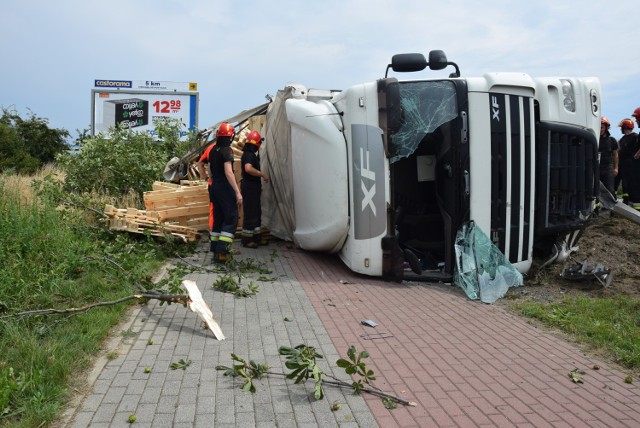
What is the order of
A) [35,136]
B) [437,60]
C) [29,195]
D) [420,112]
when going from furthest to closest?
1. [35,136]
2. [29,195]
3. [437,60]
4. [420,112]

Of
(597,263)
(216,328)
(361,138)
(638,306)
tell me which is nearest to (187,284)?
(216,328)

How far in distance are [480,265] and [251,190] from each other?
4166mm

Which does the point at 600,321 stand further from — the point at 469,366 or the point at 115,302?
the point at 115,302

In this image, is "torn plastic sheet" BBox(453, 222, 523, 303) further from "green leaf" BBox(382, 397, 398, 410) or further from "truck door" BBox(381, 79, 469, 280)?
"green leaf" BBox(382, 397, 398, 410)

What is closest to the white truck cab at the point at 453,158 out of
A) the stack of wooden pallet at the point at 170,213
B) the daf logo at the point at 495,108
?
the daf logo at the point at 495,108

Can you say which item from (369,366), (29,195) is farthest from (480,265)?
(29,195)

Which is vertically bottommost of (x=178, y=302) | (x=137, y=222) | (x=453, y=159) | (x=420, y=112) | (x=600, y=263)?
(x=178, y=302)

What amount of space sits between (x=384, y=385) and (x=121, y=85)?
2226 cm

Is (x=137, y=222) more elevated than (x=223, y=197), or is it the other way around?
(x=223, y=197)

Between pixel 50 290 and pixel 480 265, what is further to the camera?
pixel 480 265

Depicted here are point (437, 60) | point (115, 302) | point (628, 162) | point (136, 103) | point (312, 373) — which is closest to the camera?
point (312, 373)

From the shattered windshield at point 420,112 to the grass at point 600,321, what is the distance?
2.23 metres

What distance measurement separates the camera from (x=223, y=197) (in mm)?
7645

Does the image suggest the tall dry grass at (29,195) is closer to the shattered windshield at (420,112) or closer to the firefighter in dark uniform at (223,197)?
the firefighter in dark uniform at (223,197)
